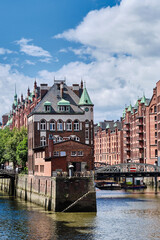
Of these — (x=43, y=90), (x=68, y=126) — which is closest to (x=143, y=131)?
(x=43, y=90)

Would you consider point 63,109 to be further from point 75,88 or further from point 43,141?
point 75,88

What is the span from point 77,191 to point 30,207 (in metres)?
15.4

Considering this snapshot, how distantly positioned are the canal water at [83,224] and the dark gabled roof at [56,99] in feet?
123

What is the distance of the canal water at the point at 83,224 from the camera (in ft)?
172

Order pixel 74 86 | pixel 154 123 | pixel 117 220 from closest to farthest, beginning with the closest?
pixel 117 220, pixel 74 86, pixel 154 123

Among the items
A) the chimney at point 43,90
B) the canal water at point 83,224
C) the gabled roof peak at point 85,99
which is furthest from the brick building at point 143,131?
the canal water at point 83,224

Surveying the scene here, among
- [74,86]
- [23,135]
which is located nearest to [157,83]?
[74,86]

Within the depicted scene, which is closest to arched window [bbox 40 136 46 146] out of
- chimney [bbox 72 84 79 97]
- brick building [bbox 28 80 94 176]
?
brick building [bbox 28 80 94 176]

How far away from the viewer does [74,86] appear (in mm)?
119875

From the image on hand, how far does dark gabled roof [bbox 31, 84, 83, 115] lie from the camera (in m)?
113

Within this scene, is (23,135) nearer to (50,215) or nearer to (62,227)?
(50,215)

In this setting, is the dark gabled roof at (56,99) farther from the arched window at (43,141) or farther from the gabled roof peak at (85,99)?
the arched window at (43,141)

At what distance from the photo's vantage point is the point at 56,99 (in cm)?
11475

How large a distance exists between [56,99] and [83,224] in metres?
58.8
